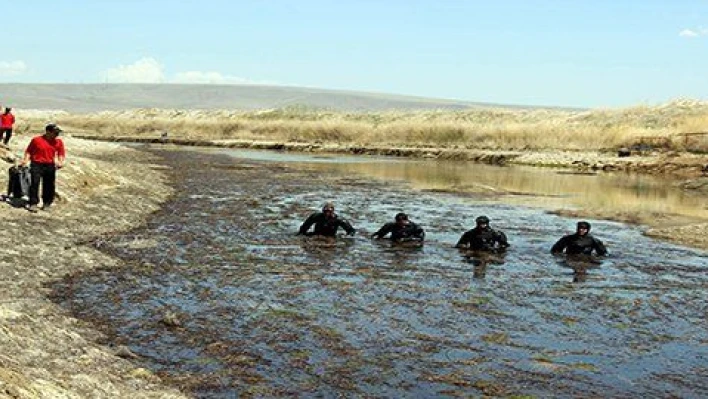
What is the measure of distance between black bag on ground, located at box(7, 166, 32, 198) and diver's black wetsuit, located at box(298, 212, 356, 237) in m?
7.21

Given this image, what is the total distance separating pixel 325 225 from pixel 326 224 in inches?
2.0

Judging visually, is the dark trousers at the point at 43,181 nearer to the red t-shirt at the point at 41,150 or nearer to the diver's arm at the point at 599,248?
the red t-shirt at the point at 41,150

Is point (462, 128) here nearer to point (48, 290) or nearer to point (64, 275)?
point (64, 275)

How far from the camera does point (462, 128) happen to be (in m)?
75.5

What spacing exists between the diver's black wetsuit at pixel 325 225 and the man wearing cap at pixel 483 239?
3209mm

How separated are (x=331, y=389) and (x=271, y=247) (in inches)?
405

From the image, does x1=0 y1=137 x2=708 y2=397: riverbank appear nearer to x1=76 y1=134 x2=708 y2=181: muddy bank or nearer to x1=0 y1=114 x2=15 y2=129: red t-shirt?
x1=0 y1=114 x2=15 y2=129: red t-shirt

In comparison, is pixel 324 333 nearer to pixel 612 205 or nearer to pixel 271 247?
pixel 271 247

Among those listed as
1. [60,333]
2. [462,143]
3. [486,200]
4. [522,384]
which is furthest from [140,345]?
[462,143]

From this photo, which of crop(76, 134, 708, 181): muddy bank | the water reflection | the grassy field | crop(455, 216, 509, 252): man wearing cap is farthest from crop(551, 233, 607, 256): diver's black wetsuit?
the grassy field

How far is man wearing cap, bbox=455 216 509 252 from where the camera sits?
799 inches

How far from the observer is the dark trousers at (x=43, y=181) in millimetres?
A: 20125

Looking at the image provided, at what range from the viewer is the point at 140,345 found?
1105 cm

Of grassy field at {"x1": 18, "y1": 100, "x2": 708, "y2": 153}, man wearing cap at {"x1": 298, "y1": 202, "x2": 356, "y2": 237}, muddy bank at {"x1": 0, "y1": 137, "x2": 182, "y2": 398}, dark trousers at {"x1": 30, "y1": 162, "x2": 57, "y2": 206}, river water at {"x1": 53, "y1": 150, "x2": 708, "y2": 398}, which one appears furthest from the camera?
grassy field at {"x1": 18, "y1": 100, "x2": 708, "y2": 153}
